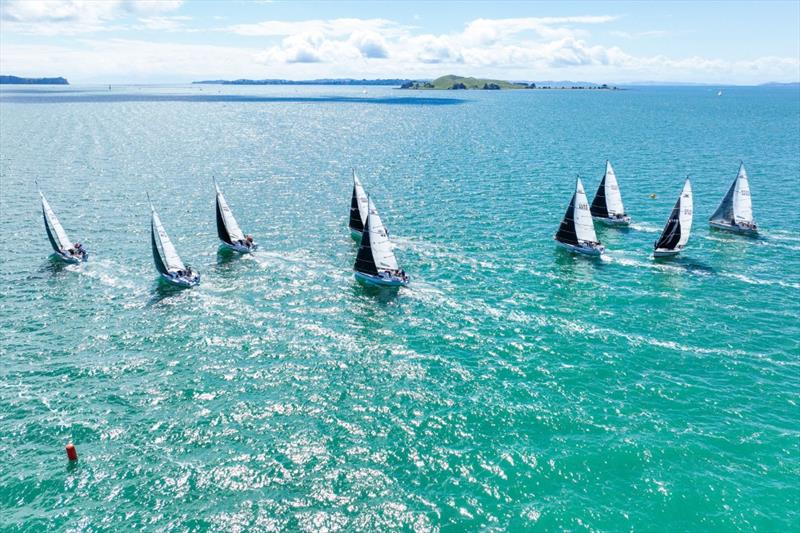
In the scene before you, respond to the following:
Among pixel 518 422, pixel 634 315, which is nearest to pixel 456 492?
pixel 518 422

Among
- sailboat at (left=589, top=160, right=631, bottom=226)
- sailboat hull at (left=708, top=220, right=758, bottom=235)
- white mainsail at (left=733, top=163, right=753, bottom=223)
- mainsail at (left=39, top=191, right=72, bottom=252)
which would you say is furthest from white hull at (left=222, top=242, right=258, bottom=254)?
white mainsail at (left=733, top=163, right=753, bottom=223)

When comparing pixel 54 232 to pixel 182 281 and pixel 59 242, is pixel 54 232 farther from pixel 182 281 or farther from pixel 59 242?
pixel 182 281

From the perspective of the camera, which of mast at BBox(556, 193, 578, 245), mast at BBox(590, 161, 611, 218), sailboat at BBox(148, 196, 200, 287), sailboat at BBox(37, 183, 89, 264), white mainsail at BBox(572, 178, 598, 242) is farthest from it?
mast at BBox(590, 161, 611, 218)

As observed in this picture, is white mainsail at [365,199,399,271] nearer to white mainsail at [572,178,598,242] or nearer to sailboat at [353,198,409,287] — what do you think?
sailboat at [353,198,409,287]

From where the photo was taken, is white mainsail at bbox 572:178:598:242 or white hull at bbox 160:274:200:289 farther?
white mainsail at bbox 572:178:598:242

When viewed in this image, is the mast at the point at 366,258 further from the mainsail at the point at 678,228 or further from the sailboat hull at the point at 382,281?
the mainsail at the point at 678,228

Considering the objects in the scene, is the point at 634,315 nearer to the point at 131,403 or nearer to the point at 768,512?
the point at 768,512

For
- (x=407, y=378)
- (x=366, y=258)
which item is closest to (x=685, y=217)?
(x=366, y=258)

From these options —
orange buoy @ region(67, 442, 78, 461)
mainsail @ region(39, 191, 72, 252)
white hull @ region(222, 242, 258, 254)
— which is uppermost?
mainsail @ region(39, 191, 72, 252)
